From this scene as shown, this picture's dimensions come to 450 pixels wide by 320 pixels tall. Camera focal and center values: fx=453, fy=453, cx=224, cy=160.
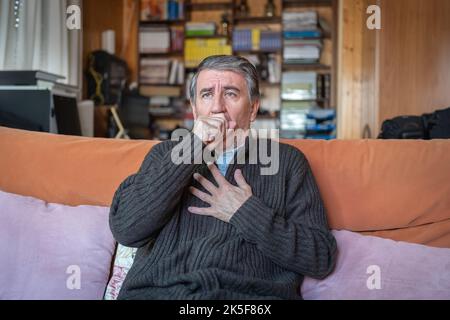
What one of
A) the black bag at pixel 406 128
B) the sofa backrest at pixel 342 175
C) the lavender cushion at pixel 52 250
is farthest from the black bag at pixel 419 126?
the lavender cushion at pixel 52 250

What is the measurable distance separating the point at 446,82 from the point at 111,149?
7.03ft

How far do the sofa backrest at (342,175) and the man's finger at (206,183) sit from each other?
29 centimetres

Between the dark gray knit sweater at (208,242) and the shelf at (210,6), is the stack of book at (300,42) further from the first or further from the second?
the dark gray knit sweater at (208,242)

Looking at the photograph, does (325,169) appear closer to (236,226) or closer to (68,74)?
(236,226)

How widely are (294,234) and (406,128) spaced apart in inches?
54.1

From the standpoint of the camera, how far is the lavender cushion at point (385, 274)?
113 centimetres

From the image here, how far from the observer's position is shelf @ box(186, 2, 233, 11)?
4655mm

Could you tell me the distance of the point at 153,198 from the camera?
107 cm

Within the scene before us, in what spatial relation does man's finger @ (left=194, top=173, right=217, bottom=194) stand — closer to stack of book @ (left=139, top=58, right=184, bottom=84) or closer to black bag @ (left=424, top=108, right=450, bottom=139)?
black bag @ (left=424, top=108, right=450, bottom=139)

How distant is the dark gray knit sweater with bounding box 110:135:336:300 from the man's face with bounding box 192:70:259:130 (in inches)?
6.8

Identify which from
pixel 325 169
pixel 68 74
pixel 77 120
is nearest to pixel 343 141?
pixel 325 169

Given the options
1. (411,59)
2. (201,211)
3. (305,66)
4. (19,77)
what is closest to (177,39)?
(305,66)

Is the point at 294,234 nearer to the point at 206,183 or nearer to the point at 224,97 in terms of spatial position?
the point at 206,183
